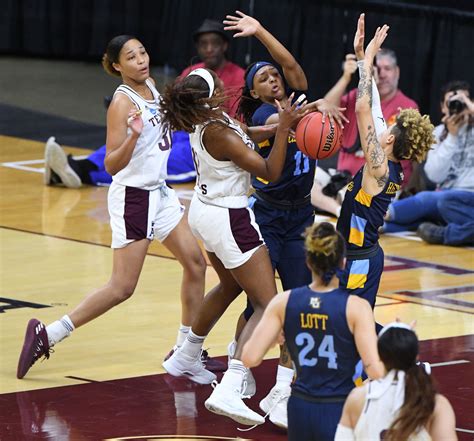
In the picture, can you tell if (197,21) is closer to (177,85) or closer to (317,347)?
(177,85)

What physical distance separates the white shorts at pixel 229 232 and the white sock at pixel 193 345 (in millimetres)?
739

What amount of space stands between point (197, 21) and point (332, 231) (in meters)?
14.1

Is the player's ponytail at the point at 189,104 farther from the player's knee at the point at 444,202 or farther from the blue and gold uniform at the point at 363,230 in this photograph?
the player's knee at the point at 444,202

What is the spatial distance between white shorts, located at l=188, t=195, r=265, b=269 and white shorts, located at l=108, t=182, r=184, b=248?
0.71m

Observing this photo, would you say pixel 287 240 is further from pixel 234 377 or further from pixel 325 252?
pixel 325 252

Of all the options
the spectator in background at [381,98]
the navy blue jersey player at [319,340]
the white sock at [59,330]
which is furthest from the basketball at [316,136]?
the spectator in background at [381,98]

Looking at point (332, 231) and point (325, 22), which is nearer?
point (332, 231)

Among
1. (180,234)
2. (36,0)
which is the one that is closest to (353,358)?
(180,234)

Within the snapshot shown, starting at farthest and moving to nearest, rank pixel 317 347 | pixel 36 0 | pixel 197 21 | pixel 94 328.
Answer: pixel 36 0 → pixel 197 21 → pixel 94 328 → pixel 317 347

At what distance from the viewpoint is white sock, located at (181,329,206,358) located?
8289mm

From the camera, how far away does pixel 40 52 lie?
23828 millimetres

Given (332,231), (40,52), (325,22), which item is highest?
(332,231)

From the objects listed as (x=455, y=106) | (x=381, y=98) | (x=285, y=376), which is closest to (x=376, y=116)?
(x=285, y=376)

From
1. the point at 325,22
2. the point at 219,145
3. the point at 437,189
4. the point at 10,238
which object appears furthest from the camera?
the point at 325,22
